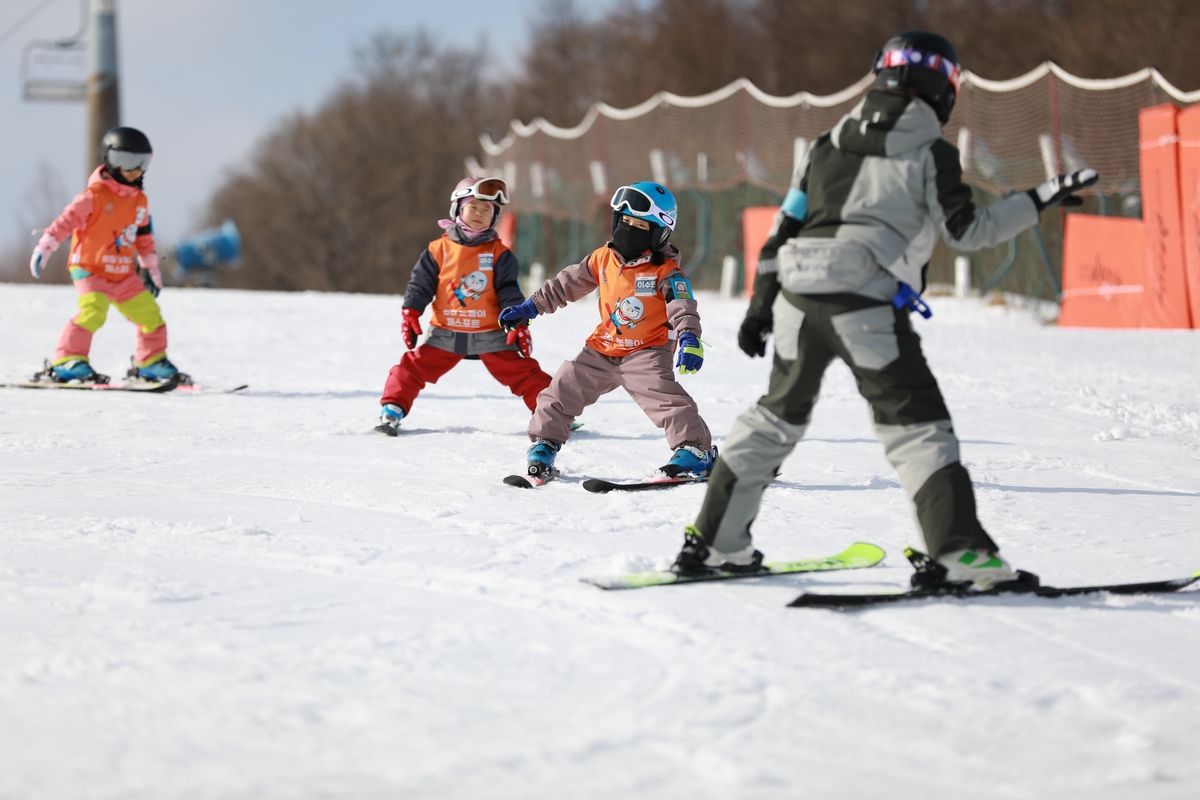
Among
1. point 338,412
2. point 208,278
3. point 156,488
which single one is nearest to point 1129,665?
point 156,488

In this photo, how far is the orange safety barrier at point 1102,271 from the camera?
12.7 meters

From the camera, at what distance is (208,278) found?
1069 inches

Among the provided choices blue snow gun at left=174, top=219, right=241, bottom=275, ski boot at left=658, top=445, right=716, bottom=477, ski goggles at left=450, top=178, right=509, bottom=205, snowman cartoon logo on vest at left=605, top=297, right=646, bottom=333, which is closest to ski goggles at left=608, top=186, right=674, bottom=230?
snowman cartoon logo on vest at left=605, top=297, right=646, bottom=333

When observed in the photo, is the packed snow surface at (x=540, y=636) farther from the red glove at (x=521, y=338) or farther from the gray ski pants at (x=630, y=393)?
the red glove at (x=521, y=338)

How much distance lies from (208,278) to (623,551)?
25.2 meters

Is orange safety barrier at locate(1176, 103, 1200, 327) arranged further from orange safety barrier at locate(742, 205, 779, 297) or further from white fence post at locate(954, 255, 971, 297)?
orange safety barrier at locate(742, 205, 779, 297)

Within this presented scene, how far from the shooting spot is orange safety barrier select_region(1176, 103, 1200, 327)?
11719 mm

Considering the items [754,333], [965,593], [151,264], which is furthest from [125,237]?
[965,593]

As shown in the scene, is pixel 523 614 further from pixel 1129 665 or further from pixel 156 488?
pixel 156 488

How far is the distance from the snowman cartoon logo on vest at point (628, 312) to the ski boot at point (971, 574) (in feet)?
6.96

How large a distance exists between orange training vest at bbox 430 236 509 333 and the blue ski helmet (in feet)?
4.29

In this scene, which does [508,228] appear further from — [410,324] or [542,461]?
[542,461]

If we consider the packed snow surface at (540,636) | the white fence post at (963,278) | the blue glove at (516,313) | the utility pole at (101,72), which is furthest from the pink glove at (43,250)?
the utility pole at (101,72)

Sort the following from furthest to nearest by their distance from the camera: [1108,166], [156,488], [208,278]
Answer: [208,278] → [1108,166] → [156,488]
